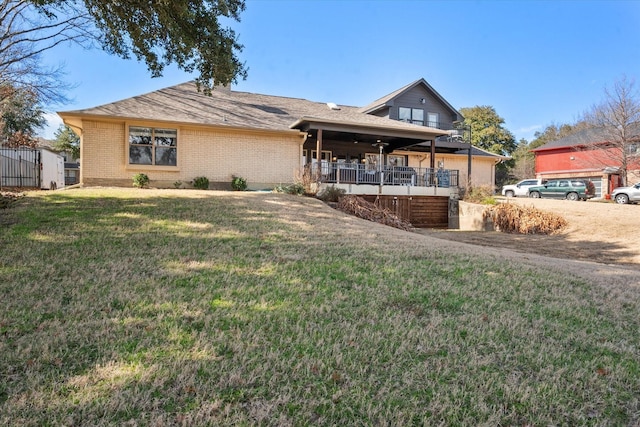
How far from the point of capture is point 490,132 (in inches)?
1794

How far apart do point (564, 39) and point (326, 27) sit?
1324cm

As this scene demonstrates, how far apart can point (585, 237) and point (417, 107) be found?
14139 millimetres

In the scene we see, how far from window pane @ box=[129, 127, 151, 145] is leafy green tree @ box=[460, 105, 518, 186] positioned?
40134 mm

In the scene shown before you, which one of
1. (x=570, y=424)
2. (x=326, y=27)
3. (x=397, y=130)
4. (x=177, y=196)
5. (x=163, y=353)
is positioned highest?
(x=326, y=27)

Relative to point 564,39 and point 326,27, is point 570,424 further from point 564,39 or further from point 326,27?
point 564,39

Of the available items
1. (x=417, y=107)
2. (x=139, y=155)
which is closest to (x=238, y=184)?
(x=139, y=155)

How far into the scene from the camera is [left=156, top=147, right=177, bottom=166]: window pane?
1503 centimetres

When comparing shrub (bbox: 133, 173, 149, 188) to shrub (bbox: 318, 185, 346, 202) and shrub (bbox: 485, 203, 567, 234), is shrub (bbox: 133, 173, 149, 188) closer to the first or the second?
shrub (bbox: 318, 185, 346, 202)

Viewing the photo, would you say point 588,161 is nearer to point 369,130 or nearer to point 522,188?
point 522,188

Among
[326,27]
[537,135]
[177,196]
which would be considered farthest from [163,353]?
[537,135]

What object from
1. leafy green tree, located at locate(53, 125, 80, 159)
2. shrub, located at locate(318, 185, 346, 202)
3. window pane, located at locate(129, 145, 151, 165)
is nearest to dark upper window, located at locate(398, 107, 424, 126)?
shrub, located at locate(318, 185, 346, 202)

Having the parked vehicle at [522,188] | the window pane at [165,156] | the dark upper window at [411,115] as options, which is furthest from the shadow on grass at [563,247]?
the parked vehicle at [522,188]

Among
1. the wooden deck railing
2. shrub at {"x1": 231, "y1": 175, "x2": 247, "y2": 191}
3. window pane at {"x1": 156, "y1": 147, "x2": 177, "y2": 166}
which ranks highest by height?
window pane at {"x1": 156, "y1": 147, "x2": 177, "y2": 166}

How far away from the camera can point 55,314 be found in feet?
11.4
